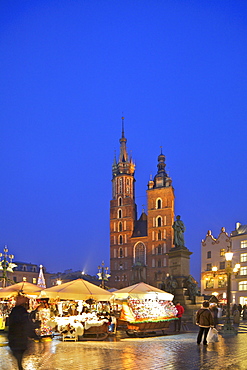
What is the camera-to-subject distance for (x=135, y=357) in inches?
469

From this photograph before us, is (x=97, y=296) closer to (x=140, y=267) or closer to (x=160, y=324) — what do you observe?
(x=160, y=324)

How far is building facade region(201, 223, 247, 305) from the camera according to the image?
5691cm

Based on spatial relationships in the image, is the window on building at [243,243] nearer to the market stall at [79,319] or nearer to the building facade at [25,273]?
the market stall at [79,319]

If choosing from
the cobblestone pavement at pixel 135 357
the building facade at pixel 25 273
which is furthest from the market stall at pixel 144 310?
the building facade at pixel 25 273

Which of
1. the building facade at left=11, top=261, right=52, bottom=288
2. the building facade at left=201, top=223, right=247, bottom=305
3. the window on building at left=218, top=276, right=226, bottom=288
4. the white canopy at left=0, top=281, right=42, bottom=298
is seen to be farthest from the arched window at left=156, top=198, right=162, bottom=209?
the white canopy at left=0, top=281, right=42, bottom=298

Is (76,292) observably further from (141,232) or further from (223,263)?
(141,232)

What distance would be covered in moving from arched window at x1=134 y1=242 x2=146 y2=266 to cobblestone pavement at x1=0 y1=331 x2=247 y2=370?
8104cm

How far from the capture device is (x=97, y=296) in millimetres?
19234

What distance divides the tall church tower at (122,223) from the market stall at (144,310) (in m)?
76.5

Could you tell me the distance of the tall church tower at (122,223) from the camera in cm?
9762

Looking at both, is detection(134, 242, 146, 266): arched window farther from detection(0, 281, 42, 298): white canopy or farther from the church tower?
detection(0, 281, 42, 298): white canopy

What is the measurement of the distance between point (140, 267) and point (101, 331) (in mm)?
75046

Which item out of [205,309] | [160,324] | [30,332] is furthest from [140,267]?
[30,332]

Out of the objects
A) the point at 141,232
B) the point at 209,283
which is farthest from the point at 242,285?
the point at 141,232
